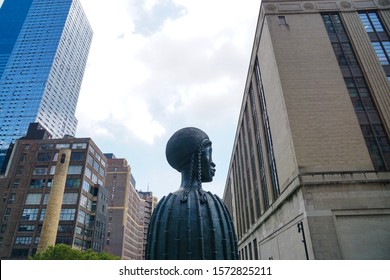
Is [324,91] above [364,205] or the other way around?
above

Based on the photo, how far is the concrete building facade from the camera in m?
49.1

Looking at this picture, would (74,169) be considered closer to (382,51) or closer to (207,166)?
(382,51)

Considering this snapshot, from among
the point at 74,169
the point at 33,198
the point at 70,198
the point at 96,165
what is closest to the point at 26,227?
the point at 33,198

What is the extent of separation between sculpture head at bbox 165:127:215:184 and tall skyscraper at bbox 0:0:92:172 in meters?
138

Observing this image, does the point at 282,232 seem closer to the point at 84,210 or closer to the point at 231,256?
the point at 231,256

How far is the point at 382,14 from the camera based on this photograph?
29.0m

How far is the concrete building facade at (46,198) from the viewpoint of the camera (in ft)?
161

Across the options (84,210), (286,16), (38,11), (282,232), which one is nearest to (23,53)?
(38,11)

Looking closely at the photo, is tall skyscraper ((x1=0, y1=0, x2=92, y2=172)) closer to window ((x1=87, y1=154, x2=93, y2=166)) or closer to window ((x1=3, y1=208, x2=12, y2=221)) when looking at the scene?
window ((x1=3, y1=208, x2=12, y2=221))

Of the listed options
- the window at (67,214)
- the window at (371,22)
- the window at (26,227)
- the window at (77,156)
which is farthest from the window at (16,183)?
the window at (371,22)

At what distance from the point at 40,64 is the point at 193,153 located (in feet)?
535

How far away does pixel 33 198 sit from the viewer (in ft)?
174

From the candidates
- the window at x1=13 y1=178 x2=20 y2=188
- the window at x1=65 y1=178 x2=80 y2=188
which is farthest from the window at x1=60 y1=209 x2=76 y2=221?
the window at x1=13 y1=178 x2=20 y2=188

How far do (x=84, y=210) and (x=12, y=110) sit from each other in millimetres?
104892
